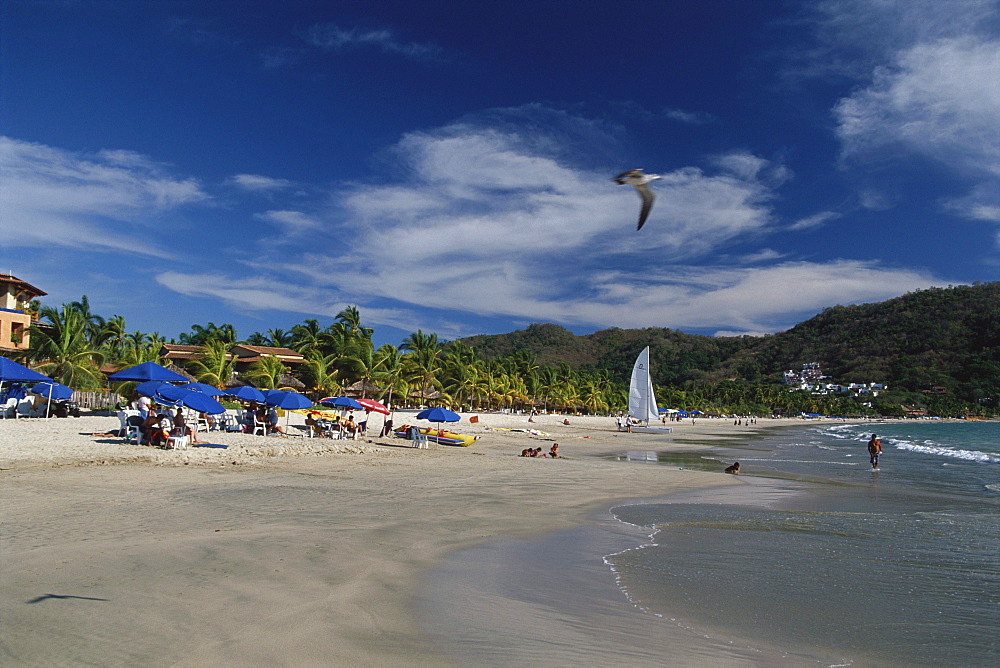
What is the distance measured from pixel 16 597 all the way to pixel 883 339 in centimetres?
19959

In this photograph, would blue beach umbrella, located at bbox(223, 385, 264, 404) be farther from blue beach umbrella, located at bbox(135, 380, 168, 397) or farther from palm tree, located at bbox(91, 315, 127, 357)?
palm tree, located at bbox(91, 315, 127, 357)

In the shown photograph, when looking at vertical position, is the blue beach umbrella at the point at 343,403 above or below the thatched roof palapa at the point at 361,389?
below

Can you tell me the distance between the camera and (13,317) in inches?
1481

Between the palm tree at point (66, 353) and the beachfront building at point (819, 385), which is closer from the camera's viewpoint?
the palm tree at point (66, 353)

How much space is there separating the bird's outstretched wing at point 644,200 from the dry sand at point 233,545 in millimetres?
3807

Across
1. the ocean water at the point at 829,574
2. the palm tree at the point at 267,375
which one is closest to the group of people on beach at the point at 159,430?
the ocean water at the point at 829,574

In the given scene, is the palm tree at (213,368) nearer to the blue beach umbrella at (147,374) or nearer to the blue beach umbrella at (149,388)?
the blue beach umbrella at (147,374)

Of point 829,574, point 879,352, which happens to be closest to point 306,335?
point 829,574

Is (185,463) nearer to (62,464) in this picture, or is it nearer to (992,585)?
(62,464)

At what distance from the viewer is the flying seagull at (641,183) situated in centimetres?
569

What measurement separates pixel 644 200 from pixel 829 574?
5.38 metres

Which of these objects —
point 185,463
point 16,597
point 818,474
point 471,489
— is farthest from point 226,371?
point 16,597

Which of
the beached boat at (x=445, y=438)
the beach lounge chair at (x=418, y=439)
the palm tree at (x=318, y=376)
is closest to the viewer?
the beach lounge chair at (x=418, y=439)

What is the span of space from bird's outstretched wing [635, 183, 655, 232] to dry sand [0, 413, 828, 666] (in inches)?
150
